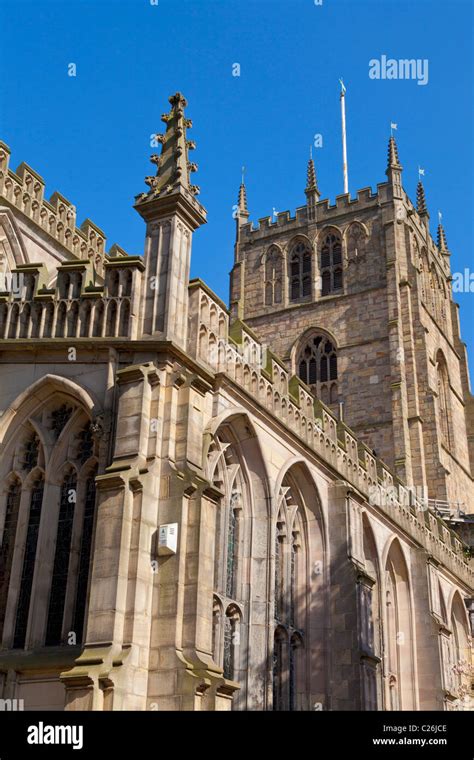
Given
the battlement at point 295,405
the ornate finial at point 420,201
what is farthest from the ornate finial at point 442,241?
the battlement at point 295,405

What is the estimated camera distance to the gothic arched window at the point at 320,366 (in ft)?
161

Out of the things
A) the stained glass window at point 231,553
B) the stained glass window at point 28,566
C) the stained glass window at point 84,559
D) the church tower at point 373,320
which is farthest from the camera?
the church tower at point 373,320

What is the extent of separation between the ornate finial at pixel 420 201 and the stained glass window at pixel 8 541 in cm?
4605

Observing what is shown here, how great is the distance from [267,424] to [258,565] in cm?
265

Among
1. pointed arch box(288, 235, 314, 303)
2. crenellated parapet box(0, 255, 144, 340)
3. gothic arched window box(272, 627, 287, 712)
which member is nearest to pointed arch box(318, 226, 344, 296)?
pointed arch box(288, 235, 314, 303)

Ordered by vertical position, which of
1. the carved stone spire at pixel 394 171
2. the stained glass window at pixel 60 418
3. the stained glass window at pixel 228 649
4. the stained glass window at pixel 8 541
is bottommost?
the stained glass window at pixel 228 649

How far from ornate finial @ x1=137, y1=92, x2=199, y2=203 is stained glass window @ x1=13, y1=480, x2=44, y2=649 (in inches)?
206

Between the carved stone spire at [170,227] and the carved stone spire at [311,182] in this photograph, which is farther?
the carved stone spire at [311,182]

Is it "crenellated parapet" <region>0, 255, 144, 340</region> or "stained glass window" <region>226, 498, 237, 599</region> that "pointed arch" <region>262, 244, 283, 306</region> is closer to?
"stained glass window" <region>226, 498, 237, 599</region>

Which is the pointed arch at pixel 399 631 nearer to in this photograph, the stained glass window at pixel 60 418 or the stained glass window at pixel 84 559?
the stained glass window at pixel 84 559

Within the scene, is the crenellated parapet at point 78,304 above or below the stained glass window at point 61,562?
above

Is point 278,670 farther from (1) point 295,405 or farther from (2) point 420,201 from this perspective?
(2) point 420,201
